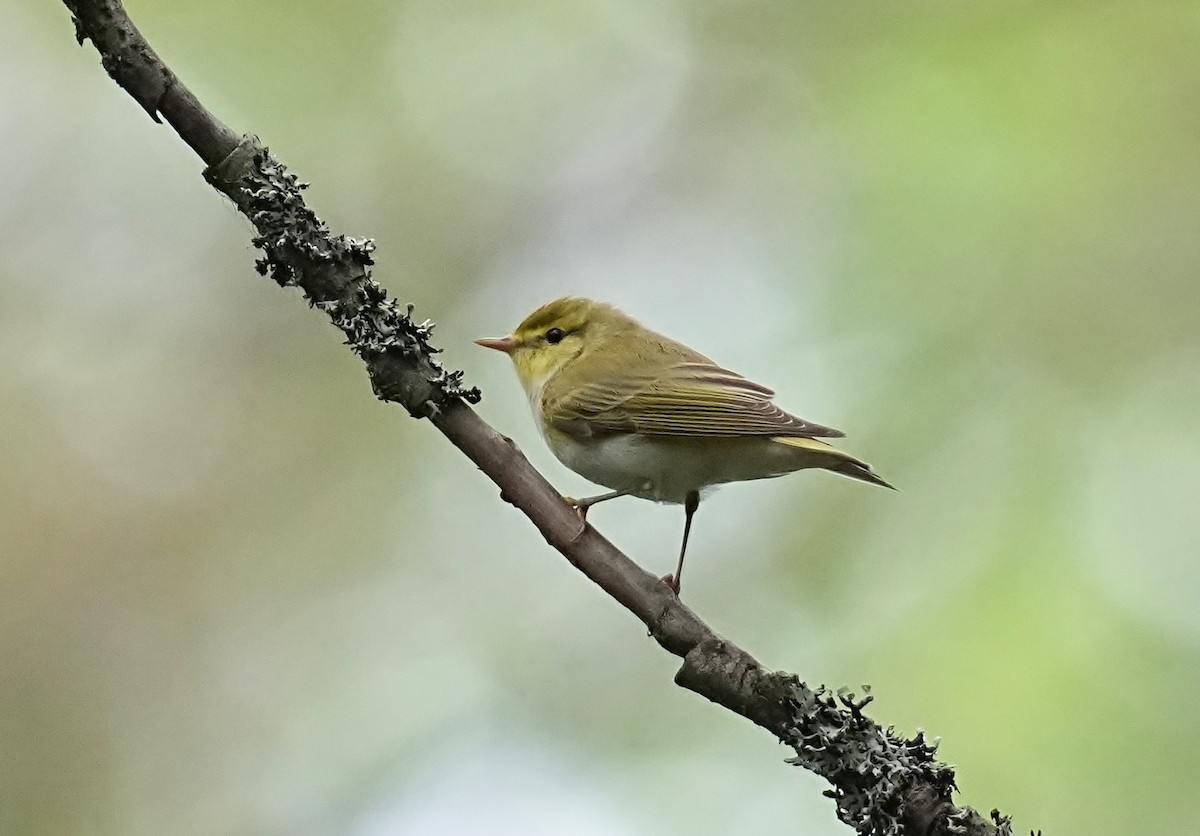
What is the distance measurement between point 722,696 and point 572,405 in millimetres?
1502

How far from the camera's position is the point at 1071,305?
16.0ft

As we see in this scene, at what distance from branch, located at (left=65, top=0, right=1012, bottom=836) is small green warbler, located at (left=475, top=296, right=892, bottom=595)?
85 cm

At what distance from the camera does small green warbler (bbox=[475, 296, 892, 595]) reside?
9.57ft

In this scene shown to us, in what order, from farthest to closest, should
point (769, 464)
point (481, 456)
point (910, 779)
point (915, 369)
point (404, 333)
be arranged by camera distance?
point (915, 369) < point (769, 464) < point (404, 333) < point (481, 456) < point (910, 779)

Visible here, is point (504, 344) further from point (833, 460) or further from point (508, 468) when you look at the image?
point (508, 468)

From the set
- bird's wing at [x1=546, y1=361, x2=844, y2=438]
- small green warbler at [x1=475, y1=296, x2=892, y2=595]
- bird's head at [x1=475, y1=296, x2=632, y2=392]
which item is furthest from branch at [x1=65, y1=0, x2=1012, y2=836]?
bird's head at [x1=475, y1=296, x2=632, y2=392]

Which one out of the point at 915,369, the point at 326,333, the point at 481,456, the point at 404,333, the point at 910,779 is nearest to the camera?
the point at 910,779

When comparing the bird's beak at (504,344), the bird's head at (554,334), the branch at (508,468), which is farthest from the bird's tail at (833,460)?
the branch at (508,468)

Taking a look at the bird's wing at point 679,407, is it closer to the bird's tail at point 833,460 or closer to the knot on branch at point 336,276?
the bird's tail at point 833,460

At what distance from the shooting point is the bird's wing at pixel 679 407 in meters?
2.92

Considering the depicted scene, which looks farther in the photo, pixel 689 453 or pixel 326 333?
pixel 326 333

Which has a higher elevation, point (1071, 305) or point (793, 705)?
point (1071, 305)

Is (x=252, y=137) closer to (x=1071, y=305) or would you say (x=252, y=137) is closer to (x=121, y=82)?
(x=121, y=82)

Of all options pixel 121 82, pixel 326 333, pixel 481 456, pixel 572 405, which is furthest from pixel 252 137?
pixel 326 333
